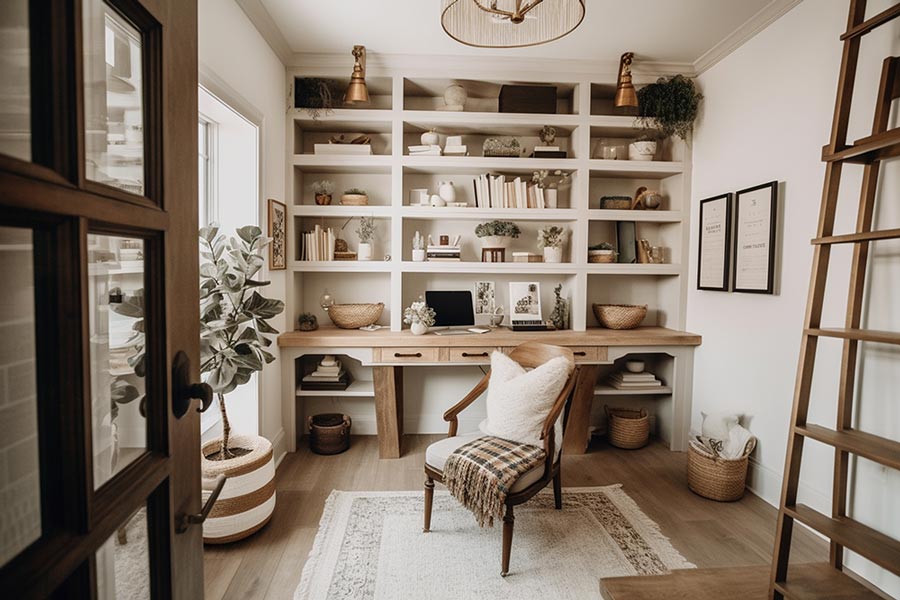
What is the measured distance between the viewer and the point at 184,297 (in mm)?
863

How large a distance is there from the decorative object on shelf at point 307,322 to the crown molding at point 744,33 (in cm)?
333

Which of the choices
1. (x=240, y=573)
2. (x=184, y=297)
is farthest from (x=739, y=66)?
(x=240, y=573)

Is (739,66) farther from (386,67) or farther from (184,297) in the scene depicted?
(184,297)

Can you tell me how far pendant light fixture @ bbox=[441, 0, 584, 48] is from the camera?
1.98 m

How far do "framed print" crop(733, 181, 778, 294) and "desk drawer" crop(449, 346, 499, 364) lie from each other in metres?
1.61

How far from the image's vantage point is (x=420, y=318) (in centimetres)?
331

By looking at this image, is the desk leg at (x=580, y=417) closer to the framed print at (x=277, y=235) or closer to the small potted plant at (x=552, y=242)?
the small potted plant at (x=552, y=242)

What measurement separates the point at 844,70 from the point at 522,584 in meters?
2.45

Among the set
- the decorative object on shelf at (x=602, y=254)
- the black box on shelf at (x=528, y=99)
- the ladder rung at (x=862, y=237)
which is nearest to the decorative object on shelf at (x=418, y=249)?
the black box on shelf at (x=528, y=99)

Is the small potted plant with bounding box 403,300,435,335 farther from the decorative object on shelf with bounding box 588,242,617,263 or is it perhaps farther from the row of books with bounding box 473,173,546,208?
the decorative object on shelf with bounding box 588,242,617,263

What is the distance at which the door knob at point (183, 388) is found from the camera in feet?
2.71

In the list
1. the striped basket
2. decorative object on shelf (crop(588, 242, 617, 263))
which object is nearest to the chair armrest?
the striped basket

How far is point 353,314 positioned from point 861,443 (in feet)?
9.34

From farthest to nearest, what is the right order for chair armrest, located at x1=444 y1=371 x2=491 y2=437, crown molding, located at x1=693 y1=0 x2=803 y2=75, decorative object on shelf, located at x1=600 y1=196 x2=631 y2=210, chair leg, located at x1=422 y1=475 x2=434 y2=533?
decorative object on shelf, located at x1=600 y1=196 x2=631 y2=210, crown molding, located at x1=693 y1=0 x2=803 y2=75, chair armrest, located at x1=444 y1=371 x2=491 y2=437, chair leg, located at x1=422 y1=475 x2=434 y2=533
